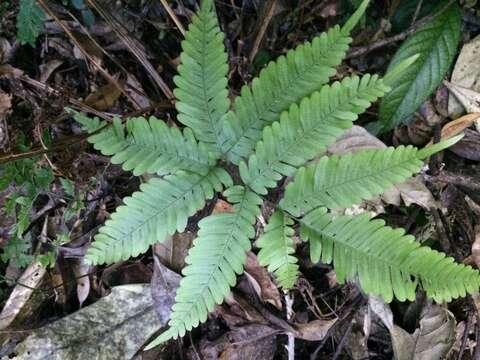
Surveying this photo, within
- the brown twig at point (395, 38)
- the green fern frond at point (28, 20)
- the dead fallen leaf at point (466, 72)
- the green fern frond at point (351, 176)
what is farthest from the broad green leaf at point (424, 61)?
the green fern frond at point (28, 20)

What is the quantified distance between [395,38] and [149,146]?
4.37ft

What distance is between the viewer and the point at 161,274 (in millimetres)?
2588

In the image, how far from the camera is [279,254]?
6.63 feet

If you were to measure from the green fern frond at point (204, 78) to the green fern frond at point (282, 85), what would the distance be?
66 mm

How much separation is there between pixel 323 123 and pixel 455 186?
1.01 meters

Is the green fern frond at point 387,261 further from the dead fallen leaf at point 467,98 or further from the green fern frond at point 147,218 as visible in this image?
the dead fallen leaf at point 467,98

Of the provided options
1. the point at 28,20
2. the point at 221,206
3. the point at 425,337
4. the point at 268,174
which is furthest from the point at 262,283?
Result: the point at 28,20

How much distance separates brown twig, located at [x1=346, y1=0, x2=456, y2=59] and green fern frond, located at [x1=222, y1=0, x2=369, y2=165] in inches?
26.6

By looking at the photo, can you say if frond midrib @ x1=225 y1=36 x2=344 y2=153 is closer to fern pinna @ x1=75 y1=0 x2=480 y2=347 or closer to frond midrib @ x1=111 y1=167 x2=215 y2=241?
fern pinna @ x1=75 y1=0 x2=480 y2=347

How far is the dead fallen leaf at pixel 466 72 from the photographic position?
8.53 feet

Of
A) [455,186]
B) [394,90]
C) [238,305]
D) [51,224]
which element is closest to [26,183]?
Result: [51,224]

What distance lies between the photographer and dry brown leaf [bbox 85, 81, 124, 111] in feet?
9.25

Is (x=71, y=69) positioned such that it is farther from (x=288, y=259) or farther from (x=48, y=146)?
(x=288, y=259)

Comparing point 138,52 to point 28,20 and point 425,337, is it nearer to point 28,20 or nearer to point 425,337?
point 28,20
